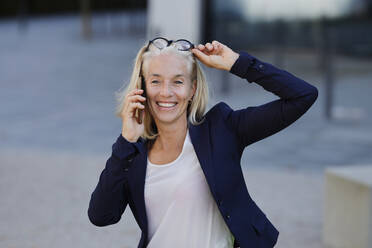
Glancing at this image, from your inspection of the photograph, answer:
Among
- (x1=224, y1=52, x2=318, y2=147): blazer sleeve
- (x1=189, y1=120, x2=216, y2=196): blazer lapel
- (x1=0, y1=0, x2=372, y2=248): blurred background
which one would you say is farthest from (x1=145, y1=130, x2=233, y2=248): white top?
(x1=0, y1=0, x2=372, y2=248): blurred background

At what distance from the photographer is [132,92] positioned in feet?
8.16

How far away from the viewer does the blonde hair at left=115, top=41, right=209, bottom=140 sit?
2.63 m

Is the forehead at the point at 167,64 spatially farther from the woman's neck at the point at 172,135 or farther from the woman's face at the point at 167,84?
the woman's neck at the point at 172,135

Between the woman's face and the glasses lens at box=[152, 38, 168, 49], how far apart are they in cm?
4

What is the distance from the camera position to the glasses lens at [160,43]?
2.62 m

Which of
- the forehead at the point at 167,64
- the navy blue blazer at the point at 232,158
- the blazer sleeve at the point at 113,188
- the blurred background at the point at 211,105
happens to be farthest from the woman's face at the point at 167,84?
the blurred background at the point at 211,105

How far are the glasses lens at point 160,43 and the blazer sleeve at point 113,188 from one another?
379 mm

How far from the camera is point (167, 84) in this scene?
8.59 ft

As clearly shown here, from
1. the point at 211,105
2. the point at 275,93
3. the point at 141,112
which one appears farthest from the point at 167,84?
the point at 211,105

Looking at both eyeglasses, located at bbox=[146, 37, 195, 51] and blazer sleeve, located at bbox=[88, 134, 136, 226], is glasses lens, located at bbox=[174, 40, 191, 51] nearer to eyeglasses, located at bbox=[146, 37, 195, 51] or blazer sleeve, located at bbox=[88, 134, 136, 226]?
eyeglasses, located at bbox=[146, 37, 195, 51]

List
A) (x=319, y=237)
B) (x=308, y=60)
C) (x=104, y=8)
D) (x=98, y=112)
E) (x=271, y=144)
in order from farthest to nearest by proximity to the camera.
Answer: (x=104, y=8)
(x=308, y=60)
(x=98, y=112)
(x=271, y=144)
(x=319, y=237)

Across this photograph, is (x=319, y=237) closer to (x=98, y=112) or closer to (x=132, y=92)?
(x=132, y=92)

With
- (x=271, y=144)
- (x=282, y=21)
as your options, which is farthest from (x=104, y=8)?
(x=271, y=144)

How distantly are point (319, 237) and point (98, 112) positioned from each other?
237 inches
